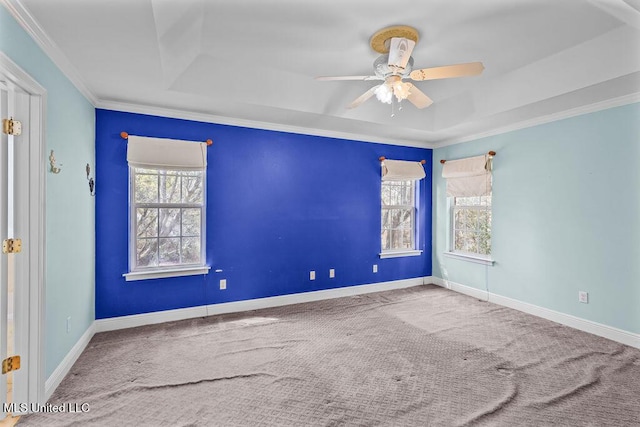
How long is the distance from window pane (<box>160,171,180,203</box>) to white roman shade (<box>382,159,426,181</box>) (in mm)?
2813

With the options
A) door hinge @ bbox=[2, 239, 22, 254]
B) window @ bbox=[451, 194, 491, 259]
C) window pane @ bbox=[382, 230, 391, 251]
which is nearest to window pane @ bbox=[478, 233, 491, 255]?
window @ bbox=[451, 194, 491, 259]

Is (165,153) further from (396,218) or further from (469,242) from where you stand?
(469,242)

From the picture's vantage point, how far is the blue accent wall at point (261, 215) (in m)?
3.27

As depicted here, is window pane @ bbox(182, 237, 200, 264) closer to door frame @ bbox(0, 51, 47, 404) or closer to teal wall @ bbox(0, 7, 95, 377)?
teal wall @ bbox(0, 7, 95, 377)

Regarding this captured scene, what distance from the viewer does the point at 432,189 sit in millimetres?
5148

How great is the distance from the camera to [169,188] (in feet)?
11.6

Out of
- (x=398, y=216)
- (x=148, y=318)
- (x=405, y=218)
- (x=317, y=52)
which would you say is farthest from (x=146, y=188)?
(x=405, y=218)

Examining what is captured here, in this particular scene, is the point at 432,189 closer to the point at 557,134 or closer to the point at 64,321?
the point at 557,134

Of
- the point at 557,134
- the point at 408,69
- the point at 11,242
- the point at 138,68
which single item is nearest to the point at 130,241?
the point at 11,242

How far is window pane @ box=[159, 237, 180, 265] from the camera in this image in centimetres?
353

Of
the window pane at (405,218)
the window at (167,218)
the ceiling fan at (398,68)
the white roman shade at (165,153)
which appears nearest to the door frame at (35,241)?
the white roman shade at (165,153)

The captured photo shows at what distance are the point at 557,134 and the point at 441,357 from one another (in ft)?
8.95

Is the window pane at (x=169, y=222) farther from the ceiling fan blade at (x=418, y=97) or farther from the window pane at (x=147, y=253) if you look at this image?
the ceiling fan blade at (x=418, y=97)

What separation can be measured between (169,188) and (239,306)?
1594 millimetres
